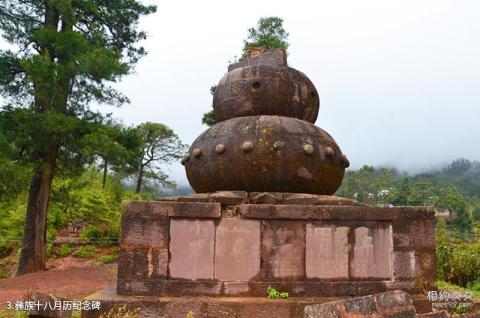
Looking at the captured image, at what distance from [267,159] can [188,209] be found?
1.21 metres

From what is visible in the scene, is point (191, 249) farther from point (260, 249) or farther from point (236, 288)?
point (260, 249)

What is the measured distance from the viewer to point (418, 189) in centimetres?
5944

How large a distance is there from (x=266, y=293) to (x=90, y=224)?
15025 mm

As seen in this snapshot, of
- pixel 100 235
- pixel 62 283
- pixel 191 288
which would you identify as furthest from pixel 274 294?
pixel 100 235

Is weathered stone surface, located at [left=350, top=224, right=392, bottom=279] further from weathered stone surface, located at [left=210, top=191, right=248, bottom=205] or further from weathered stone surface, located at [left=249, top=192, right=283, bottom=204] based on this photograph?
weathered stone surface, located at [left=210, top=191, right=248, bottom=205]

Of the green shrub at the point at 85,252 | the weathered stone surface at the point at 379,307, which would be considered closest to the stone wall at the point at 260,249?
the weathered stone surface at the point at 379,307

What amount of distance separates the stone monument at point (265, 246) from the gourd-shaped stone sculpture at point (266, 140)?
0.03m

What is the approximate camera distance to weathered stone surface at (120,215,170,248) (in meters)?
5.13

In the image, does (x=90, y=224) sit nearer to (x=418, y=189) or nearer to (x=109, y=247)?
(x=109, y=247)

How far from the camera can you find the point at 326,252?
523 centimetres

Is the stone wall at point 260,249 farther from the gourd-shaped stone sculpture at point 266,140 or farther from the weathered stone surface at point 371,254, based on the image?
the gourd-shaped stone sculpture at point 266,140

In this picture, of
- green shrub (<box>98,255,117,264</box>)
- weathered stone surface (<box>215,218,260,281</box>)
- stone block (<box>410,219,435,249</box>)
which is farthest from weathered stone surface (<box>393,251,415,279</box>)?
green shrub (<box>98,255,117,264</box>)

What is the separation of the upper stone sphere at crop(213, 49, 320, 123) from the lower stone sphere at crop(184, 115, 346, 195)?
1.17 feet

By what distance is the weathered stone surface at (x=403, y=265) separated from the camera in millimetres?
5344
